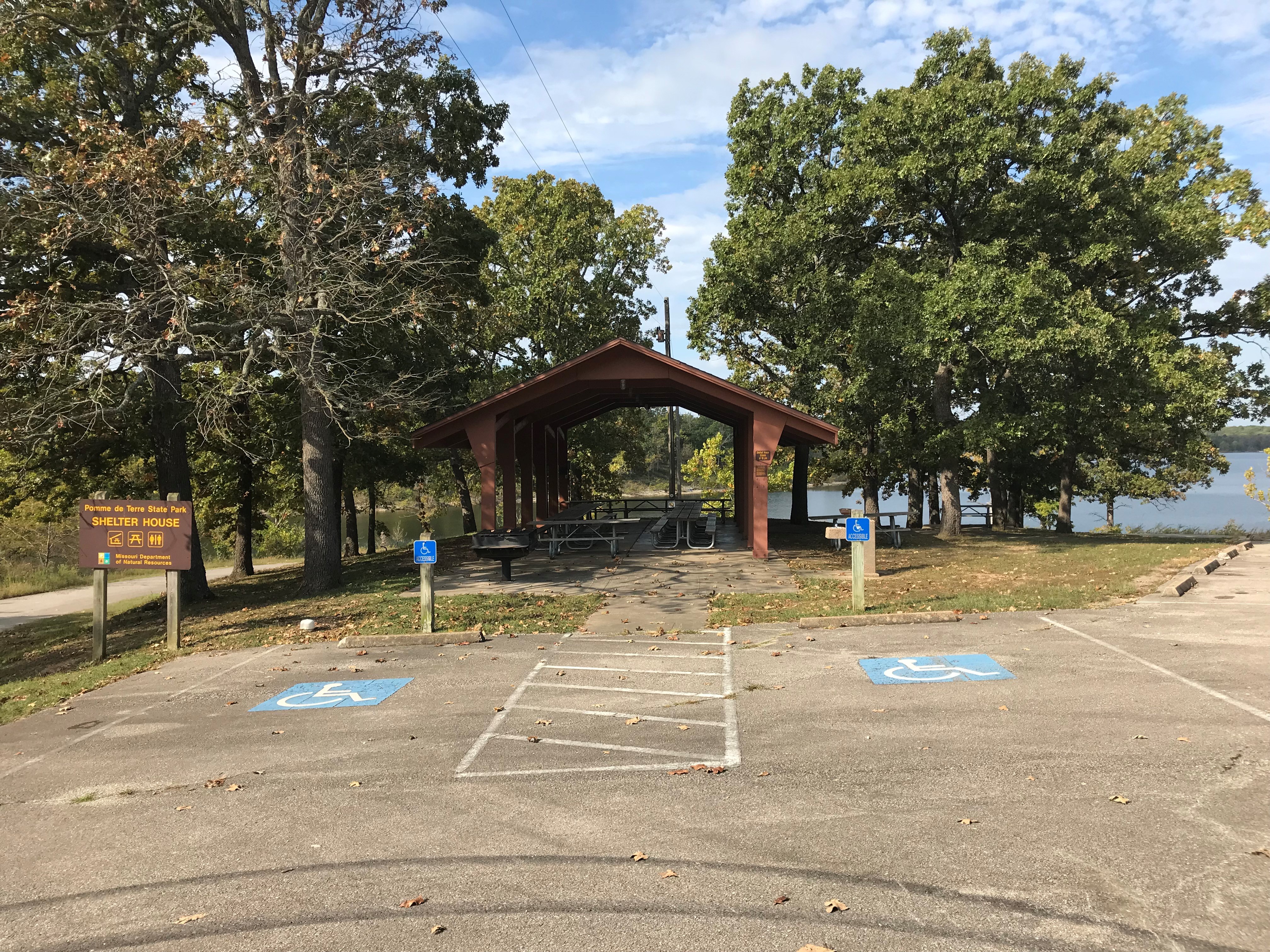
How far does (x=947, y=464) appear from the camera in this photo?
2127 centimetres

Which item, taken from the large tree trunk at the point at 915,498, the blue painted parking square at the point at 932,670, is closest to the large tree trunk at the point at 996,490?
the large tree trunk at the point at 915,498

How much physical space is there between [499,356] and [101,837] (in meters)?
26.7

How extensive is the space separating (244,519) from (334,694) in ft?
57.8

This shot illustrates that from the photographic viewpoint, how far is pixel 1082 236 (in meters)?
19.1

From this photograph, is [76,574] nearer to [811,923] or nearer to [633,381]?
[633,381]

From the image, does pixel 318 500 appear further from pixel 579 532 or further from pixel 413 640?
pixel 579 532

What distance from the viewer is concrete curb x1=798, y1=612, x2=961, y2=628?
9281 mm

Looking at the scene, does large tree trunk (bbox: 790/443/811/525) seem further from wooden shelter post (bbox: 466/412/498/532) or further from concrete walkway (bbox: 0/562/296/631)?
concrete walkway (bbox: 0/562/296/631)

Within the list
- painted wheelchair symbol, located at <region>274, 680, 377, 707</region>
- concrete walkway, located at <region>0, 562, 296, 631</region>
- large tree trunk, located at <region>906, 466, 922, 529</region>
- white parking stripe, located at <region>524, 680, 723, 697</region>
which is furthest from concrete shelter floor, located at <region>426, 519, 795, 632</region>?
large tree trunk, located at <region>906, 466, 922, 529</region>

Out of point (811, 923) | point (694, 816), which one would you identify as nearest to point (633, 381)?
point (694, 816)

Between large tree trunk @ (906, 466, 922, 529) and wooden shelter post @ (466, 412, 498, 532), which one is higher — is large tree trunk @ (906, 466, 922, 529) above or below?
below

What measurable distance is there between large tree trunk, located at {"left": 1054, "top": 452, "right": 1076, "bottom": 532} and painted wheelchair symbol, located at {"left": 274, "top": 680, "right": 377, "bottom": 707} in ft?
85.0

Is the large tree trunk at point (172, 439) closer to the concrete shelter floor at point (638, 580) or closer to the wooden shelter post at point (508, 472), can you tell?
the concrete shelter floor at point (638, 580)

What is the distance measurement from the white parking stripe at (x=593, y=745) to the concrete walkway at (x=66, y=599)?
45.4 ft
